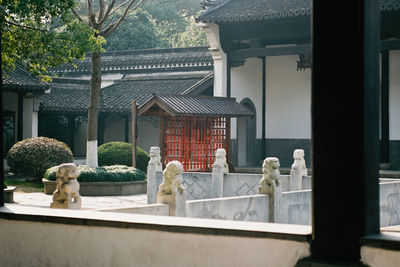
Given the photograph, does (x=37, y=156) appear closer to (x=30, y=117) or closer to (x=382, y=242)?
(x=30, y=117)

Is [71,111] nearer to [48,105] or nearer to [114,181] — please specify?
[48,105]

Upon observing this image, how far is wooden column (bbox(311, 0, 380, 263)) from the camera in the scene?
4117 millimetres

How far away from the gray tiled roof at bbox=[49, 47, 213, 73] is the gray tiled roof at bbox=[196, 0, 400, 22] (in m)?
4.77

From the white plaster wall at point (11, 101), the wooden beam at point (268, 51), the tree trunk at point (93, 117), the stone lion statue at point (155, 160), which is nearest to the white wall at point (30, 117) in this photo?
the white plaster wall at point (11, 101)

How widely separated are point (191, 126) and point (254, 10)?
408 cm

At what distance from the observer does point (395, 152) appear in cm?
1825

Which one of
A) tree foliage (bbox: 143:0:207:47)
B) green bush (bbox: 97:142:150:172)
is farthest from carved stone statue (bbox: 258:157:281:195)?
tree foliage (bbox: 143:0:207:47)

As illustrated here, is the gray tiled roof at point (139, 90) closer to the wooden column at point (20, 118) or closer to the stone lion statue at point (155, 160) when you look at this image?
the wooden column at point (20, 118)

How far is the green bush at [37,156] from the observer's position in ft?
57.9

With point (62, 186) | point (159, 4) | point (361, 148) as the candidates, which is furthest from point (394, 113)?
point (159, 4)

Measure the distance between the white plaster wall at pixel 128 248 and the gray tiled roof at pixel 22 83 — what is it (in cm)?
1509

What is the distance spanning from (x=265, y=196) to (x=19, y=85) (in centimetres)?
1231

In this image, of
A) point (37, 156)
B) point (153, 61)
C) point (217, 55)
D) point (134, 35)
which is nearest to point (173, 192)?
point (37, 156)

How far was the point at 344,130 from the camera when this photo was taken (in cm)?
417
